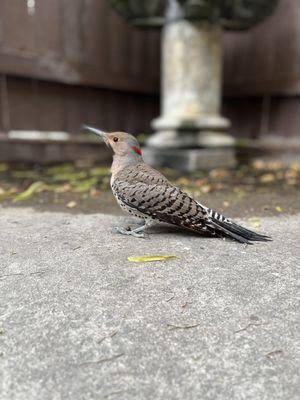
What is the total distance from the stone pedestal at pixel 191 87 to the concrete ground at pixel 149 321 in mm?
3513

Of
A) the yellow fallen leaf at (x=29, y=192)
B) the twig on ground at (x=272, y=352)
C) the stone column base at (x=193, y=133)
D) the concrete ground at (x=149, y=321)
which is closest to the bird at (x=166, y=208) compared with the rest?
the concrete ground at (x=149, y=321)

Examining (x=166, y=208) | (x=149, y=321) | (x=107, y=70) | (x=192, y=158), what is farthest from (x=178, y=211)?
A: (x=107, y=70)

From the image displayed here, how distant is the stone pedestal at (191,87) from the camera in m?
5.59

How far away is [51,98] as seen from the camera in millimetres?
6258

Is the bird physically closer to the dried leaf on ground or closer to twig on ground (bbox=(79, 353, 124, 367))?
twig on ground (bbox=(79, 353, 124, 367))

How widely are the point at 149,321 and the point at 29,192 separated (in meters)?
2.84

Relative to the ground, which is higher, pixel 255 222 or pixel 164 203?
pixel 164 203

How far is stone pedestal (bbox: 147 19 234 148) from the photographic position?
220 inches

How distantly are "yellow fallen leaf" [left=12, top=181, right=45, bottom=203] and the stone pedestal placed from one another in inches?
87.2

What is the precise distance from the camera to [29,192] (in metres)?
4.12

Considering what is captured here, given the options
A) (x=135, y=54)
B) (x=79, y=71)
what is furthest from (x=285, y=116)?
(x=79, y=71)

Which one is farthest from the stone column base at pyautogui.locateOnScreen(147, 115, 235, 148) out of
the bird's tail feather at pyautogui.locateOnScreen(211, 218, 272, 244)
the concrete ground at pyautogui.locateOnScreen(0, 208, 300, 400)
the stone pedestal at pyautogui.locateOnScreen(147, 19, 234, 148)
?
the concrete ground at pyautogui.locateOnScreen(0, 208, 300, 400)

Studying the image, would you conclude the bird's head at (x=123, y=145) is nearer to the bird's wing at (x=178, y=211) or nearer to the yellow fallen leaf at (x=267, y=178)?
the bird's wing at (x=178, y=211)

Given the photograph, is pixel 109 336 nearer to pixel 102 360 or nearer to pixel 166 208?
pixel 102 360
